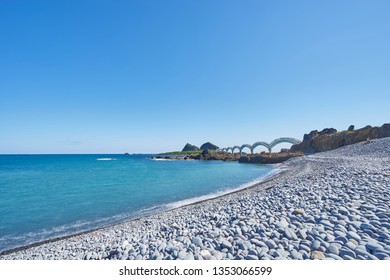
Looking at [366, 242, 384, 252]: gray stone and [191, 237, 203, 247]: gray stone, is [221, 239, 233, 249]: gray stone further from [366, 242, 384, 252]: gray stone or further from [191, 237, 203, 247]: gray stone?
[366, 242, 384, 252]: gray stone

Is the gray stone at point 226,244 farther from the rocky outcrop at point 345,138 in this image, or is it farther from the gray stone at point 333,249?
the rocky outcrop at point 345,138

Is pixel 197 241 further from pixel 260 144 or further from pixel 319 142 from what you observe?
pixel 260 144

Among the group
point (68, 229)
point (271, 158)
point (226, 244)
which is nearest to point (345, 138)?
point (271, 158)

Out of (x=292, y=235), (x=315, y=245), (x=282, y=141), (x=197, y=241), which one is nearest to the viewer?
(x=315, y=245)

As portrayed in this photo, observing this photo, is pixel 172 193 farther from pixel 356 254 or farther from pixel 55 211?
pixel 356 254

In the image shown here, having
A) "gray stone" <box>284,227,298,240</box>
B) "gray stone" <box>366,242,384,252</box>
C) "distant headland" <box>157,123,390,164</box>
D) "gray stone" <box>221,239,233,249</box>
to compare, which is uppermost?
"distant headland" <box>157,123,390,164</box>

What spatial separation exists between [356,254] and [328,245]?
0.37 m

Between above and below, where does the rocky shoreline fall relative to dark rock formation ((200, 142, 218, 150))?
below

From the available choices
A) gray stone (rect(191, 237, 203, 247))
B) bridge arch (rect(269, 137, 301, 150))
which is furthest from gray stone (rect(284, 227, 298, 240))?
bridge arch (rect(269, 137, 301, 150))

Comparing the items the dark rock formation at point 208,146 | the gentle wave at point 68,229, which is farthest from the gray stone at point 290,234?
the dark rock formation at point 208,146

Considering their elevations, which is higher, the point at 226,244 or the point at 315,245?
the point at 315,245

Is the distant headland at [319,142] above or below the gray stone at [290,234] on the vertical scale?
above

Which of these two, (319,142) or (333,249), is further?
(319,142)
